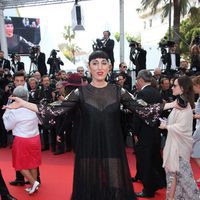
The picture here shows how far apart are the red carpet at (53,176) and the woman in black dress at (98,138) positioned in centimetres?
159

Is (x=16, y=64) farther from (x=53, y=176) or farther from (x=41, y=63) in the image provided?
(x=53, y=176)

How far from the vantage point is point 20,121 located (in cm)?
390

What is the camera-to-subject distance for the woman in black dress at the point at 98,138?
2.50 meters

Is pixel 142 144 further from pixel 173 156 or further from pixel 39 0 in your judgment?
pixel 39 0

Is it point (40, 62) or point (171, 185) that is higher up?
point (40, 62)

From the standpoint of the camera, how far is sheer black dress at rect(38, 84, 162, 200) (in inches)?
98.4

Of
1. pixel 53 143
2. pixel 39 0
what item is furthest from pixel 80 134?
pixel 39 0

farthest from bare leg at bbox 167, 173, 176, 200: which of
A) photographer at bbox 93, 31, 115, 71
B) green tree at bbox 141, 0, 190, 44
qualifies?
green tree at bbox 141, 0, 190, 44

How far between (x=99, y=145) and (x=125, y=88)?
4425 mm

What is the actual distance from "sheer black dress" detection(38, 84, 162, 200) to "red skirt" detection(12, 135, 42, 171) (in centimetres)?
160

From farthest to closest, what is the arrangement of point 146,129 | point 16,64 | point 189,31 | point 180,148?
point 189,31 → point 16,64 → point 146,129 → point 180,148

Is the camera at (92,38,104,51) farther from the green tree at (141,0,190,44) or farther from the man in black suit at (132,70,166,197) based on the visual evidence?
the man in black suit at (132,70,166,197)

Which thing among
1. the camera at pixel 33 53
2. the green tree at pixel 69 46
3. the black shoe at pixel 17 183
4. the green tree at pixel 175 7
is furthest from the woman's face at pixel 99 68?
the green tree at pixel 69 46

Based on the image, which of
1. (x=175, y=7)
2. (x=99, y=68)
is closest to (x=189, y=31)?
(x=175, y=7)
